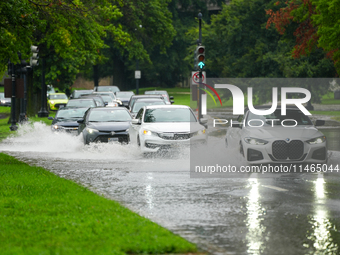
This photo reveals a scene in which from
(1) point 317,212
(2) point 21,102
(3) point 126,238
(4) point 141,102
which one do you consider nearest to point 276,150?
(1) point 317,212

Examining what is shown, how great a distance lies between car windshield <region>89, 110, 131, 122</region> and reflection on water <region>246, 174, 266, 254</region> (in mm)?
10424

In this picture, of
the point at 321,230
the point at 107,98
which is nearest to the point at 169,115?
the point at 321,230

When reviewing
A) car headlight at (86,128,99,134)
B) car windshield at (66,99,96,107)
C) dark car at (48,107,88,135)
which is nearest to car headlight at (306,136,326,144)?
car headlight at (86,128,99,134)

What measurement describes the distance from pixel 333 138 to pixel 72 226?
1787 cm

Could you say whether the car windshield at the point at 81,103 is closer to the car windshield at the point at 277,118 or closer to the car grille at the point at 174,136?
the car grille at the point at 174,136

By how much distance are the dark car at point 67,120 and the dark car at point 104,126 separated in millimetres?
2168

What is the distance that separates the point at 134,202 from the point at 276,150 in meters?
5.08

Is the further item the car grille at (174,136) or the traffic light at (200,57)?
the traffic light at (200,57)

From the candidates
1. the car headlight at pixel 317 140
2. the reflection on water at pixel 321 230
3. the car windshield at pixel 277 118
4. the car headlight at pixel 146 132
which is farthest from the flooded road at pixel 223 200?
the car windshield at pixel 277 118

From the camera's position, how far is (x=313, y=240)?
23.9 ft

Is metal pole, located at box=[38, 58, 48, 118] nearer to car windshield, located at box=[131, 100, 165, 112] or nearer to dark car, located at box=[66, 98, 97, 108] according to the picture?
dark car, located at box=[66, 98, 97, 108]

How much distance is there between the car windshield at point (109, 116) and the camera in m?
21.1

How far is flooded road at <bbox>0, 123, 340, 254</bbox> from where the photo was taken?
7309mm

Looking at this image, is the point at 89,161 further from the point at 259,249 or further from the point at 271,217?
the point at 259,249
